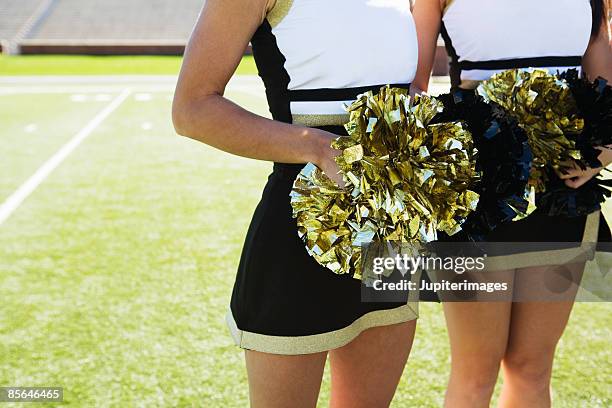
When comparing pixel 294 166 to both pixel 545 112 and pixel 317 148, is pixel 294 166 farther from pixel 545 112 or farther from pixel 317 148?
pixel 545 112

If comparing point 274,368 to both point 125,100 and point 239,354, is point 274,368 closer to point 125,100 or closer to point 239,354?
point 239,354

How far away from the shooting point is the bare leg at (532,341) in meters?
1.79

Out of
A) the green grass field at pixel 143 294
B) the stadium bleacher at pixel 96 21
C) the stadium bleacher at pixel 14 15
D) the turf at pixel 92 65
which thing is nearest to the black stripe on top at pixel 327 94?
the green grass field at pixel 143 294

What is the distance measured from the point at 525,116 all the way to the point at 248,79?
16608 mm

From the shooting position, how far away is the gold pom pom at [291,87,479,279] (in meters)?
1.25

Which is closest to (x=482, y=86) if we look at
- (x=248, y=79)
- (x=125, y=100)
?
(x=125, y=100)

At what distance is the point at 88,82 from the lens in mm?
17391

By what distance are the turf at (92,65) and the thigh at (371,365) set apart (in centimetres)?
1789

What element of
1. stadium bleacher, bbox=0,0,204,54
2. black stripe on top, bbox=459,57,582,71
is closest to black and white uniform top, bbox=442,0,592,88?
black stripe on top, bbox=459,57,582,71

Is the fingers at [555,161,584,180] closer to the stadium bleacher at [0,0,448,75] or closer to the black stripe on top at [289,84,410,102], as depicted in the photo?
the black stripe on top at [289,84,410,102]

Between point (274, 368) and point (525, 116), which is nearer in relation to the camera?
point (274, 368)

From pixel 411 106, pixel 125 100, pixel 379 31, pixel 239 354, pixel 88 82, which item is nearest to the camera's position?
pixel 411 106

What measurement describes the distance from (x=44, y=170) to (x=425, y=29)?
5929 millimetres

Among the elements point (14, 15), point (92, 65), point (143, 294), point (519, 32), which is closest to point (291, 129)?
point (519, 32)
